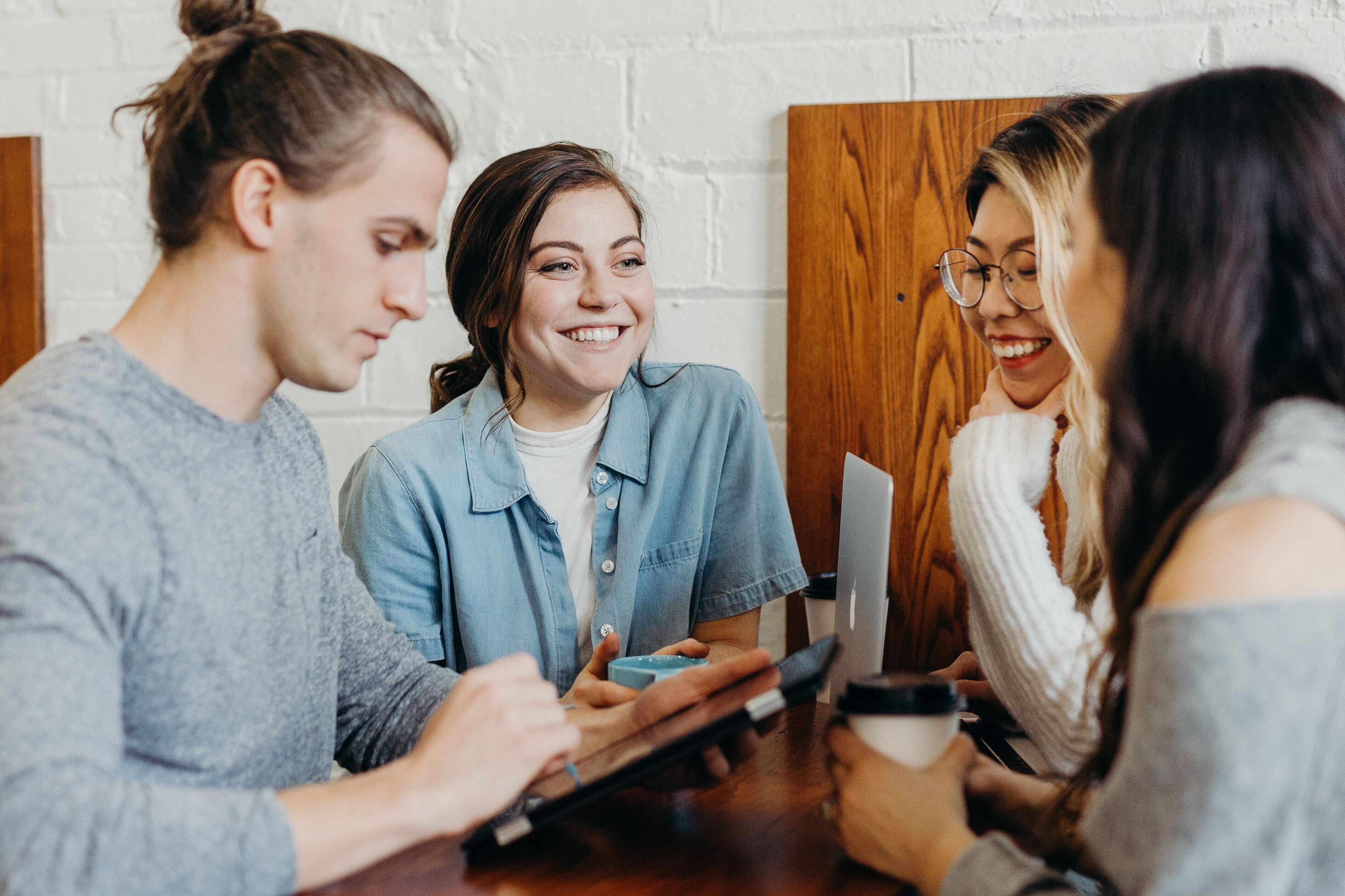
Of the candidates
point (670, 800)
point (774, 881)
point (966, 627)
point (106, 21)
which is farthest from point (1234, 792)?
point (106, 21)

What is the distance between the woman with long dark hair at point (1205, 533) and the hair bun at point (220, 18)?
646mm

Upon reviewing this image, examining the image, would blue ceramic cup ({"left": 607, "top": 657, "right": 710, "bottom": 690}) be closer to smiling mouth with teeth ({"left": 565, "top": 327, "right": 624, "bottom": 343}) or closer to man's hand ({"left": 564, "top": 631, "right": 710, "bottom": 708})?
man's hand ({"left": 564, "top": 631, "right": 710, "bottom": 708})

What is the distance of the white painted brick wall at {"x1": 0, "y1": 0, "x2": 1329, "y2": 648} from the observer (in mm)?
1650

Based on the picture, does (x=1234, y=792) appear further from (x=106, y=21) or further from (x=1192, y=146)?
(x=106, y=21)

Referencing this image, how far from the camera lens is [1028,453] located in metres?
1.22

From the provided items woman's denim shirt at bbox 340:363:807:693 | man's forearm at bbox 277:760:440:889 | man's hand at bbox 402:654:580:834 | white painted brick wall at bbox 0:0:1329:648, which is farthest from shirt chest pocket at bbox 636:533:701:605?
man's forearm at bbox 277:760:440:889

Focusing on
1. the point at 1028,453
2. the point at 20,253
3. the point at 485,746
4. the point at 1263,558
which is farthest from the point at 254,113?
the point at 20,253

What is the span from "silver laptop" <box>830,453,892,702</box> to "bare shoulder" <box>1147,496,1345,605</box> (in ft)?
1.38

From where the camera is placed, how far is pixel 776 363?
1.78 meters

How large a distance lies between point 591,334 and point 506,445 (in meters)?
0.19

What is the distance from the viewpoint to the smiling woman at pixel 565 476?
1460mm

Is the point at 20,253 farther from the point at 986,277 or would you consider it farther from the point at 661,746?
the point at 661,746

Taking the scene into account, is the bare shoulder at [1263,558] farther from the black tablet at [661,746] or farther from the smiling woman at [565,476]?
the smiling woman at [565,476]

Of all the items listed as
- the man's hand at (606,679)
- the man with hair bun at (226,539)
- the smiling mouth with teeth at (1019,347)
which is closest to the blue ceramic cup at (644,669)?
the man's hand at (606,679)
